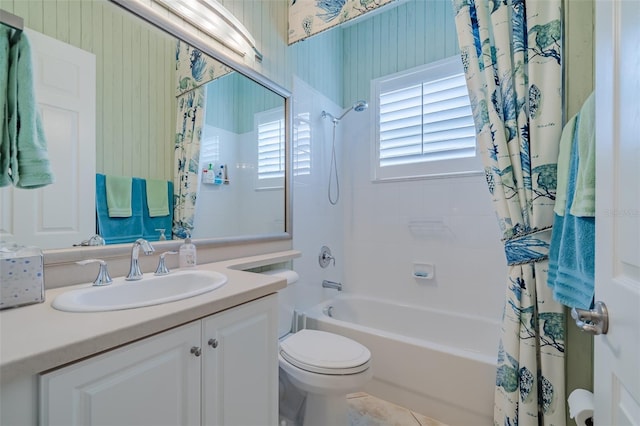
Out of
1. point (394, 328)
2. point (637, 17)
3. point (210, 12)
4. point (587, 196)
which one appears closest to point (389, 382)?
point (394, 328)

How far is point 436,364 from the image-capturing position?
1473mm

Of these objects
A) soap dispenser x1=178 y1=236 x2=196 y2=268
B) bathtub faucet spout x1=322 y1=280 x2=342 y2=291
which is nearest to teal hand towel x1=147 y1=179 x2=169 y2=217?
soap dispenser x1=178 y1=236 x2=196 y2=268

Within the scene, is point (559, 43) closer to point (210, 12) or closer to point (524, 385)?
point (524, 385)

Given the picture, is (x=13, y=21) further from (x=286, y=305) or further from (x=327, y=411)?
(x=327, y=411)

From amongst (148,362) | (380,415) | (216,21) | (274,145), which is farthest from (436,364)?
(216,21)

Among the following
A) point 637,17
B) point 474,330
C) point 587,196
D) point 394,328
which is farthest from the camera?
point 394,328

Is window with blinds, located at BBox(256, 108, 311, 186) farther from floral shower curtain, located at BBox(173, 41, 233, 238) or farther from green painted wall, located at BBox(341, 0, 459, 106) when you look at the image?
green painted wall, located at BBox(341, 0, 459, 106)

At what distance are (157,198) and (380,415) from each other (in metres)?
1.64

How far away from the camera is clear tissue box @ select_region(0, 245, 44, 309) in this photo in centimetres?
69

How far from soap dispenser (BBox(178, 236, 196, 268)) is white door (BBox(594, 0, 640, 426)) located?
136 centimetres

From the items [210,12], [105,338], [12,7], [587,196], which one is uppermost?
[210,12]

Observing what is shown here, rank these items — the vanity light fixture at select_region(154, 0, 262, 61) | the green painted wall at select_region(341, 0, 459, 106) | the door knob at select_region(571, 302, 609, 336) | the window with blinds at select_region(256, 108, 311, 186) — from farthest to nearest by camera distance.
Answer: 1. the green painted wall at select_region(341, 0, 459, 106)
2. the window with blinds at select_region(256, 108, 311, 186)
3. the vanity light fixture at select_region(154, 0, 262, 61)
4. the door knob at select_region(571, 302, 609, 336)

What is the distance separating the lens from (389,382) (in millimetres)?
1627

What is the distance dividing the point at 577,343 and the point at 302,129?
6.27 ft
